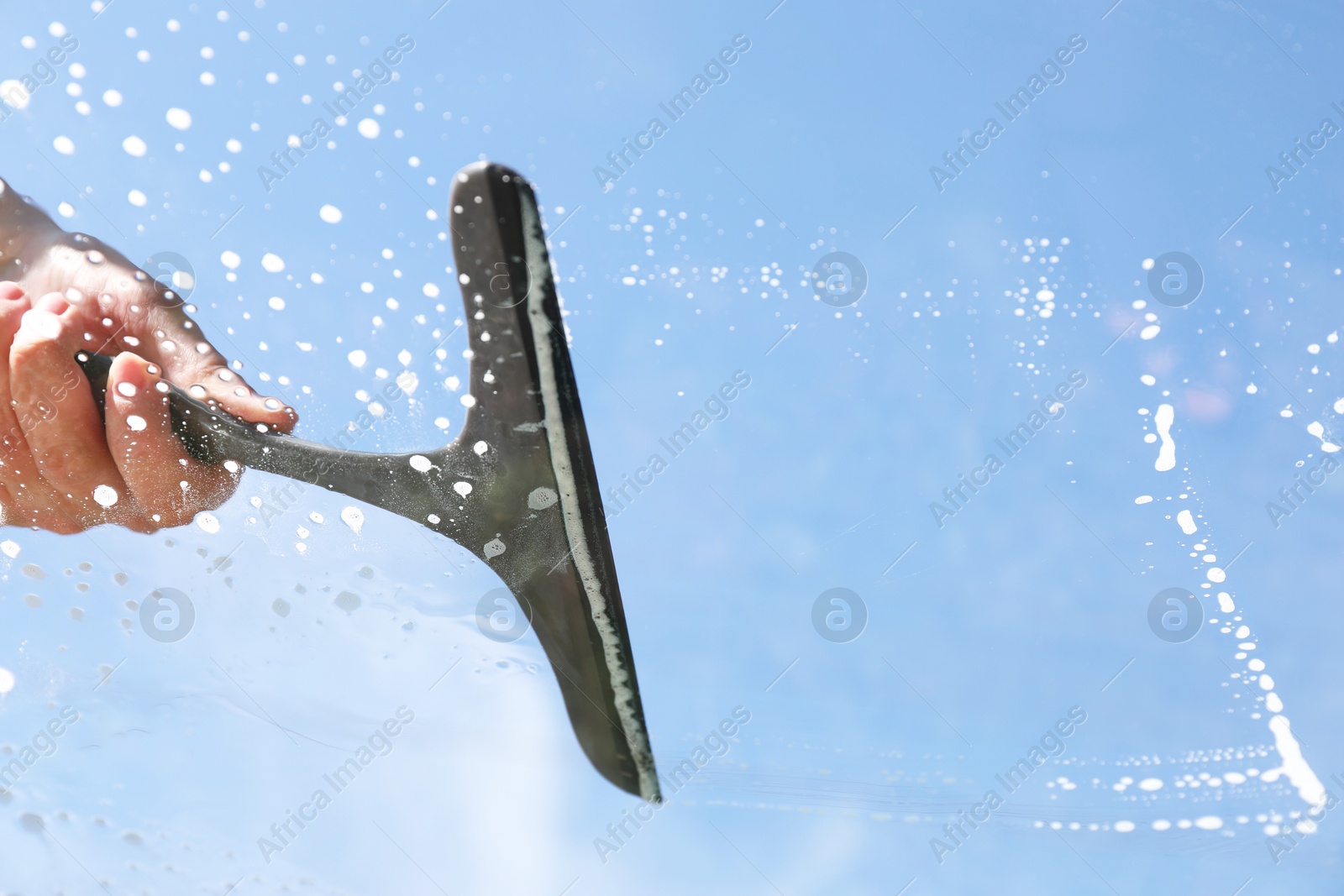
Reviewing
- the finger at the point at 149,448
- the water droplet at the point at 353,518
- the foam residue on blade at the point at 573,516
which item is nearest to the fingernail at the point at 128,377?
the finger at the point at 149,448

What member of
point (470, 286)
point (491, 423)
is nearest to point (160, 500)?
point (491, 423)

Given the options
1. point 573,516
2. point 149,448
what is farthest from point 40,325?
point 573,516

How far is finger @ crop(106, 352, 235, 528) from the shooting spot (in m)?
1.73

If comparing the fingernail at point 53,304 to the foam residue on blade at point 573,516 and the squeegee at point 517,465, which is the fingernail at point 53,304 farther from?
the foam residue on blade at point 573,516

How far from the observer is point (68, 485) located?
6.29ft

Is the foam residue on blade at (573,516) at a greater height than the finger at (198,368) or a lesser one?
greater

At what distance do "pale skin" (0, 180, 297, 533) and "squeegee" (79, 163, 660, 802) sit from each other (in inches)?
2.3

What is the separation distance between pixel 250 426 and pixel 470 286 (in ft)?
2.74

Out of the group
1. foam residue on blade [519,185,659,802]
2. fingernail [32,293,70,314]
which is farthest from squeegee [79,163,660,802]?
fingernail [32,293,70,314]

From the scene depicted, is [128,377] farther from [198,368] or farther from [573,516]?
[573,516]

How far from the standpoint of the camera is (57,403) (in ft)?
5.73

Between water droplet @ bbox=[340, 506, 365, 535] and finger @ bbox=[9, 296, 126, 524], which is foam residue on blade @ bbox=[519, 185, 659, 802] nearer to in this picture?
water droplet @ bbox=[340, 506, 365, 535]

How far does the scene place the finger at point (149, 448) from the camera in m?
1.73

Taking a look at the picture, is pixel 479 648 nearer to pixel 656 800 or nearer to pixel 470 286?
pixel 656 800
